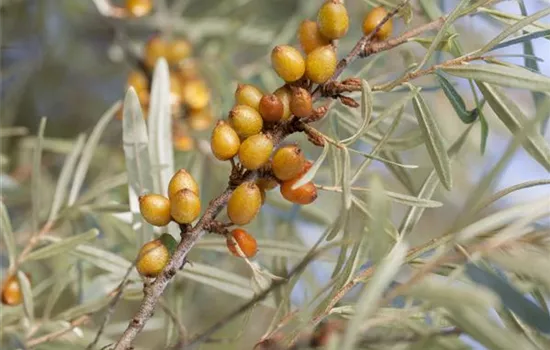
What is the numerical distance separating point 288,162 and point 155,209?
10cm

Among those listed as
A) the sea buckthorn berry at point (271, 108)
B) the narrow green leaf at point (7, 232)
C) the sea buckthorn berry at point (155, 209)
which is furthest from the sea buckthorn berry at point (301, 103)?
the narrow green leaf at point (7, 232)

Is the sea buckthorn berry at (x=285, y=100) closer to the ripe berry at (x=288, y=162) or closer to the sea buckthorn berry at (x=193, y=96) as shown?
the ripe berry at (x=288, y=162)

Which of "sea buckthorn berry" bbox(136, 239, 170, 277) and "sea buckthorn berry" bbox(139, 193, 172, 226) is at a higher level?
"sea buckthorn berry" bbox(139, 193, 172, 226)

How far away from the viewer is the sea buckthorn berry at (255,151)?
525mm

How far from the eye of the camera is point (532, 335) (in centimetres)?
51

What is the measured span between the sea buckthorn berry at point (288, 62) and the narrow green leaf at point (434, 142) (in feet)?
0.29

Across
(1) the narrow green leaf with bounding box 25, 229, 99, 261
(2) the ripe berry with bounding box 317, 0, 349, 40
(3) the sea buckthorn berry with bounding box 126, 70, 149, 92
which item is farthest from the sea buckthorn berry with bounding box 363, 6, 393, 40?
(3) the sea buckthorn berry with bounding box 126, 70, 149, 92

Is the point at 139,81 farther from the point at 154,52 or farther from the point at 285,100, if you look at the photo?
the point at 285,100

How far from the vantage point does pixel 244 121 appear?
54 cm

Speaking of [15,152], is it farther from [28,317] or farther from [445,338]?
[445,338]

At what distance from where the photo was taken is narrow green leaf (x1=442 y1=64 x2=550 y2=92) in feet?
1.63

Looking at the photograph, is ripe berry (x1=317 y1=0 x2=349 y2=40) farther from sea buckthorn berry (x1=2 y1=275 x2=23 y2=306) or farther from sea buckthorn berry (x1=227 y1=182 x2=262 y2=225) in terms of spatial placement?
sea buckthorn berry (x1=2 y1=275 x2=23 y2=306)

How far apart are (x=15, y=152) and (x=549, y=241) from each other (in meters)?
1.02

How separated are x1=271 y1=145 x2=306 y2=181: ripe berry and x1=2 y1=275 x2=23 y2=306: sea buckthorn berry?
0.33 metres
